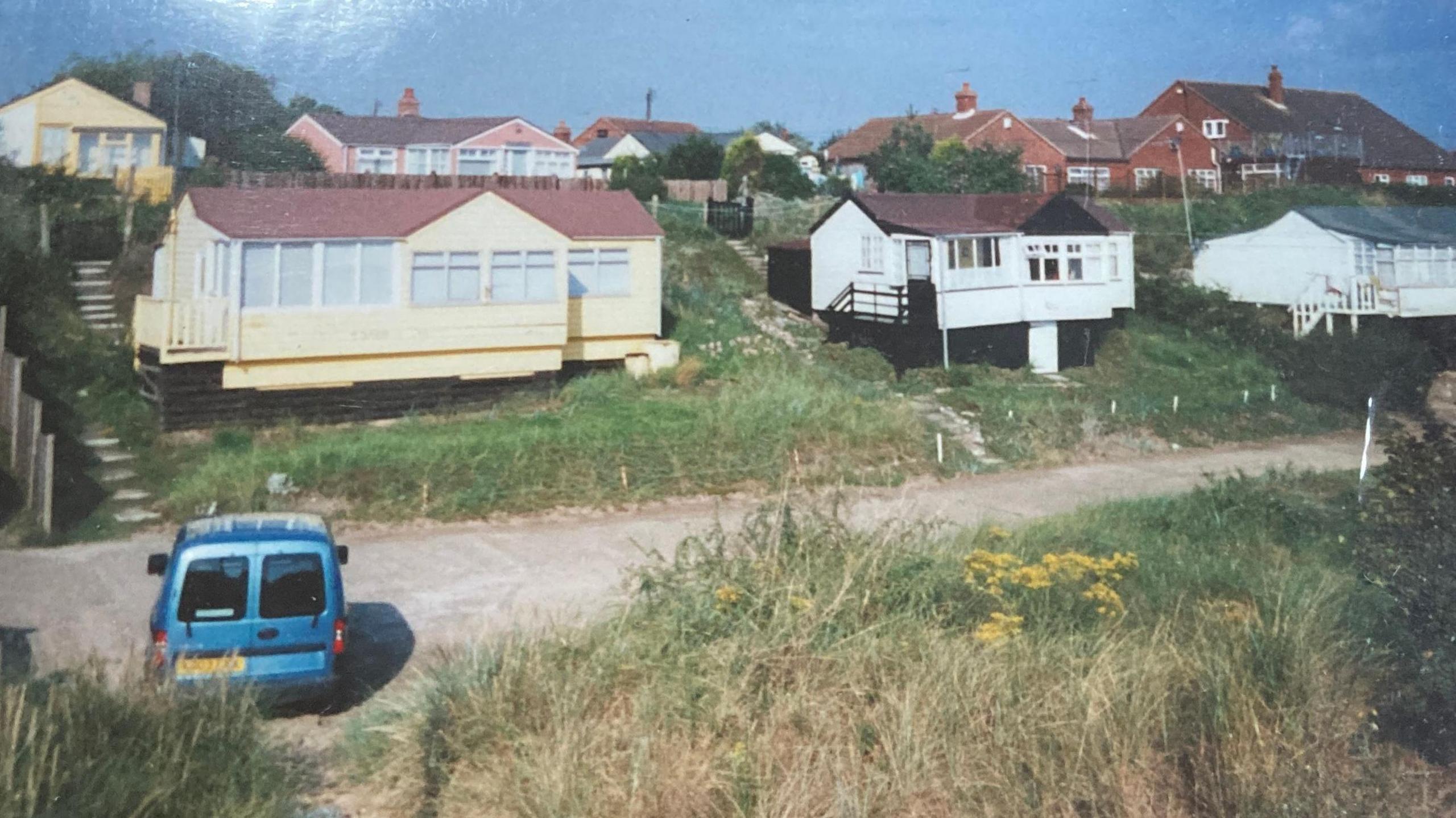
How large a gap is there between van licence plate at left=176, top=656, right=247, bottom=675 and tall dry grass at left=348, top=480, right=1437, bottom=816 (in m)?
0.89

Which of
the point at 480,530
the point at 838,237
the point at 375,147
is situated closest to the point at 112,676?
the point at 480,530

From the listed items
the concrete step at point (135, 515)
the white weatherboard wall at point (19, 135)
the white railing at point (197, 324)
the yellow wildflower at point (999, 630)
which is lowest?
the yellow wildflower at point (999, 630)

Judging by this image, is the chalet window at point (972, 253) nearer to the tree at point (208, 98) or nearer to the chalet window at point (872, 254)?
the chalet window at point (872, 254)

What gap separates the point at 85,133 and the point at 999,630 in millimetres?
8585

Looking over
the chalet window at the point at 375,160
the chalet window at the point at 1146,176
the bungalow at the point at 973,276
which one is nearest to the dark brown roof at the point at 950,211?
the bungalow at the point at 973,276

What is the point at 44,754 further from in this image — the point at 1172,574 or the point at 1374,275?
the point at 1374,275

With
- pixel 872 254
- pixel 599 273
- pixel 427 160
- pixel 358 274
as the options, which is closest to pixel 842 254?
pixel 872 254

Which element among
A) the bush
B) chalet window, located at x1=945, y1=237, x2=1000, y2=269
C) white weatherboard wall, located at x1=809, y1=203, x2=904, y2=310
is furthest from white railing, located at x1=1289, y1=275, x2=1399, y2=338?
white weatherboard wall, located at x1=809, y1=203, x2=904, y2=310

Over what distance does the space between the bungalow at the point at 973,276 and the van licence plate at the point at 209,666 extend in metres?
10.9

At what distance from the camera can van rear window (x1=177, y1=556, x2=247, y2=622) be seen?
6.28m

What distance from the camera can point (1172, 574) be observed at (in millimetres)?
7875

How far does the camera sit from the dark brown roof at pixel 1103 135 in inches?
524

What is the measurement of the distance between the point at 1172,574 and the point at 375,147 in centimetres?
1052

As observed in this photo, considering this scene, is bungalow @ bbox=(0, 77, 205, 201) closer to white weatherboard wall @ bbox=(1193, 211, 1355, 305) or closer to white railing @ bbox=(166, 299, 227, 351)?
white railing @ bbox=(166, 299, 227, 351)
